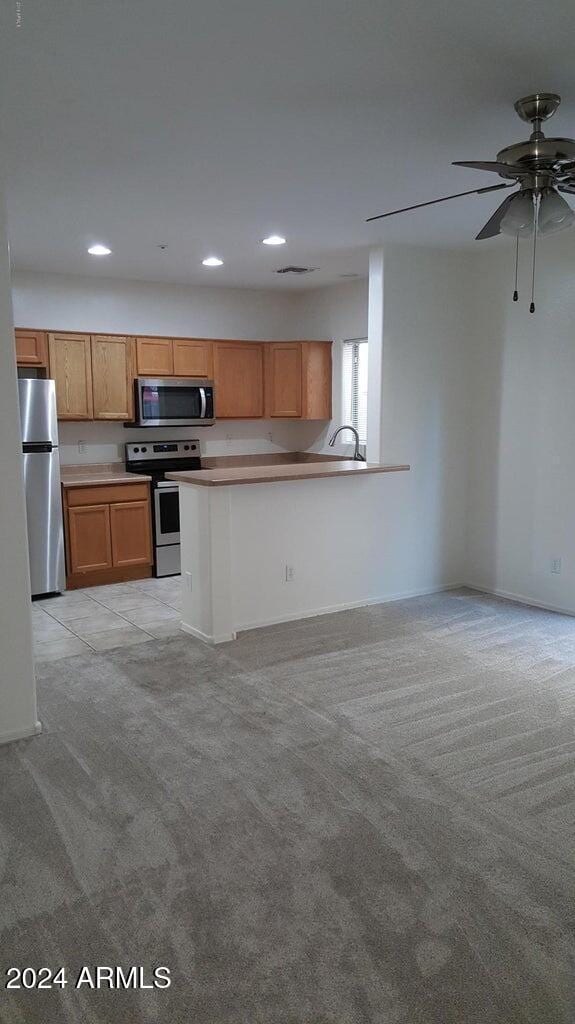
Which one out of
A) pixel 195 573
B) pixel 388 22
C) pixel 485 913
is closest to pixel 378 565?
pixel 195 573

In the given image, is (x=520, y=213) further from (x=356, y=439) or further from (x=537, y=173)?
(x=356, y=439)

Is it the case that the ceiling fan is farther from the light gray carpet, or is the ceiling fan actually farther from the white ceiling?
the light gray carpet

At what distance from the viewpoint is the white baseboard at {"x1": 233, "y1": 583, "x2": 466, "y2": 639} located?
4863 millimetres

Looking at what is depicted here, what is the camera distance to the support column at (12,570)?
3043 mm

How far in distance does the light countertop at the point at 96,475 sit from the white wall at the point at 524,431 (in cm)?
285

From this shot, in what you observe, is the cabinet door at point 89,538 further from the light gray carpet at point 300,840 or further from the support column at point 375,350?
the support column at point 375,350

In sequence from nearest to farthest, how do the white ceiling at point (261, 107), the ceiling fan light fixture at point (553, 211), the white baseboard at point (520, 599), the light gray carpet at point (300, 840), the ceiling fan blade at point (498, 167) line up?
the light gray carpet at point (300, 840) < the white ceiling at point (261, 107) < the ceiling fan blade at point (498, 167) < the ceiling fan light fixture at point (553, 211) < the white baseboard at point (520, 599)

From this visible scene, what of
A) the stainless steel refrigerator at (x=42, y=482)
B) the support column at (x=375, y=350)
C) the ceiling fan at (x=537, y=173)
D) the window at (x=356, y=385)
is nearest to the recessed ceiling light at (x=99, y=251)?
the stainless steel refrigerator at (x=42, y=482)

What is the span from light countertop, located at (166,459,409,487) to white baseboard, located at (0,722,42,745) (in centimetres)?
172

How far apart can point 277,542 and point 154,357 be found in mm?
2461

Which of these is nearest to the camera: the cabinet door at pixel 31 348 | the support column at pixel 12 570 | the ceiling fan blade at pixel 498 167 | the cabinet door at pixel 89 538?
the ceiling fan blade at pixel 498 167

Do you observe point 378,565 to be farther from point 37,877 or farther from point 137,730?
point 37,877

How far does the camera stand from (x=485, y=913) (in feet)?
6.97

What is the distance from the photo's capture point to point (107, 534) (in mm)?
6051
